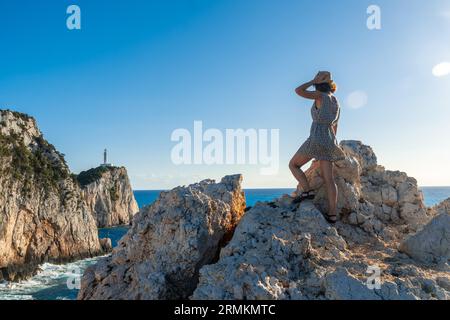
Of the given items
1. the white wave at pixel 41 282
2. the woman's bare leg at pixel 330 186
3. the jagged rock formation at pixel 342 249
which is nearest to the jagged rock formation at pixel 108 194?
the white wave at pixel 41 282

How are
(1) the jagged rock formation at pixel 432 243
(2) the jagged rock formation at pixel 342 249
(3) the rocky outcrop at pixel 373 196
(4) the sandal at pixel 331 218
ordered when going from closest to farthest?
(2) the jagged rock formation at pixel 342 249 < (1) the jagged rock formation at pixel 432 243 < (4) the sandal at pixel 331 218 < (3) the rocky outcrop at pixel 373 196

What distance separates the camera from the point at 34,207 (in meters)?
46.4

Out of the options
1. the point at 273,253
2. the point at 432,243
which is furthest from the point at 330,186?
the point at 273,253

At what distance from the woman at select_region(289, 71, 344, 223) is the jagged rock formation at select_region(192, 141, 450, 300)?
45 centimetres

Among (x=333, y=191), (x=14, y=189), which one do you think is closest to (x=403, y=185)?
(x=333, y=191)

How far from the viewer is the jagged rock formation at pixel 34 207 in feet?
137

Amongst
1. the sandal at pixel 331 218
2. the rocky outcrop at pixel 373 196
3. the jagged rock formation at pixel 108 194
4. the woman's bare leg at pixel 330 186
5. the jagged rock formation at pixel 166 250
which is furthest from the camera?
the jagged rock formation at pixel 108 194

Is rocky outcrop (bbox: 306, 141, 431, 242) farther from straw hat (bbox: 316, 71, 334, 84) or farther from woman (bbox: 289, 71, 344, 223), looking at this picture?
straw hat (bbox: 316, 71, 334, 84)

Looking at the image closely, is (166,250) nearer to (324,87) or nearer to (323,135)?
(323,135)

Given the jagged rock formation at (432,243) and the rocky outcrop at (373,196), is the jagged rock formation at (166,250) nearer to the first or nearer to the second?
the rocky outcrop at (373,196)

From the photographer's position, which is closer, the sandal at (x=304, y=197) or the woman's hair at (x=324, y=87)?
the woman's hair at (x=324, y=87)

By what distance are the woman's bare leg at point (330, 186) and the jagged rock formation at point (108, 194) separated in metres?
83.4
